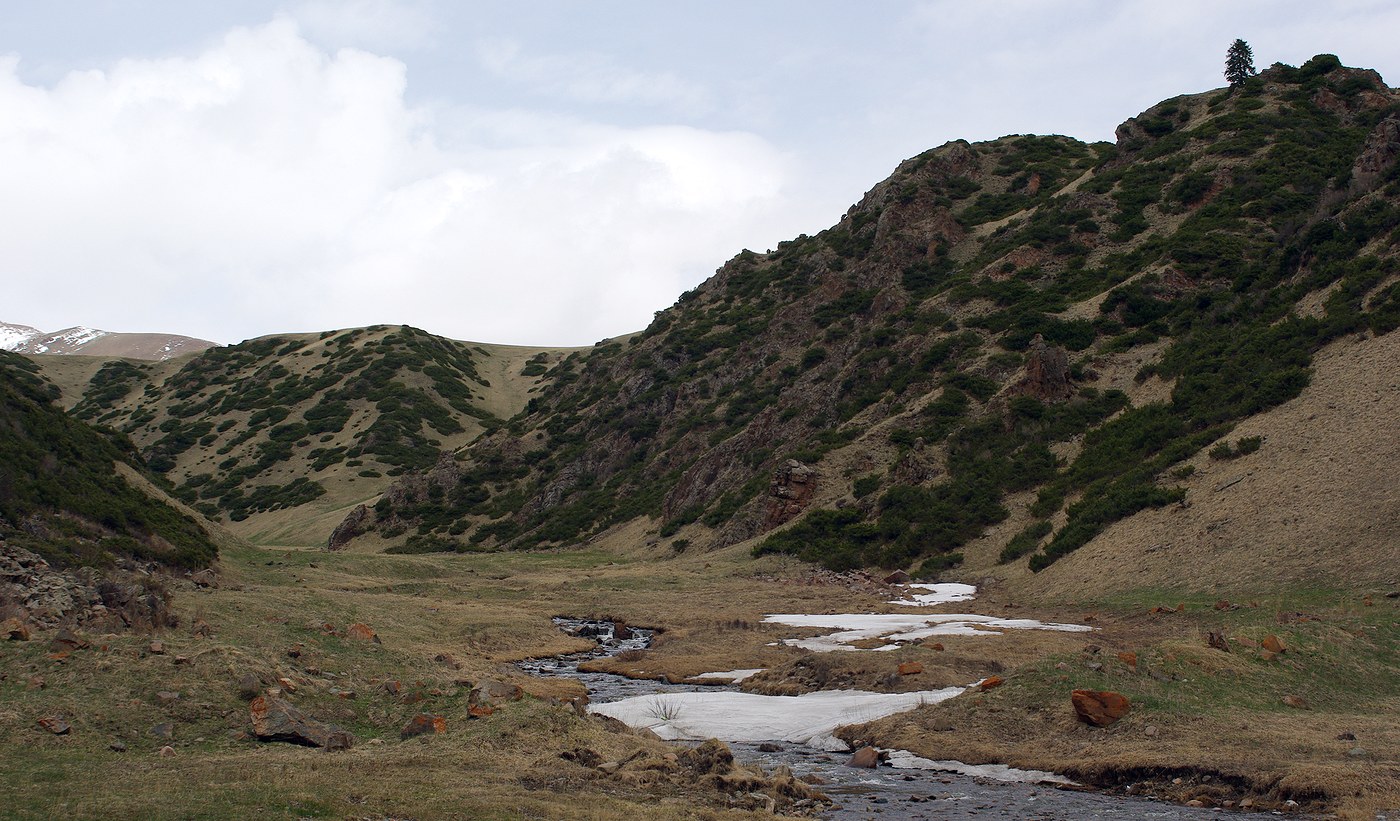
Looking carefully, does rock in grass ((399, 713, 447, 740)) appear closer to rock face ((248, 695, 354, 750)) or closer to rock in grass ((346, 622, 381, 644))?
rock face ((248, 695, 354, 750))

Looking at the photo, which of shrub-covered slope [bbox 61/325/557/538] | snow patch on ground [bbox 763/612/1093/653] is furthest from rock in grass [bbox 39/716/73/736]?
shrub-covered slope [bbox 61/325/557/538]

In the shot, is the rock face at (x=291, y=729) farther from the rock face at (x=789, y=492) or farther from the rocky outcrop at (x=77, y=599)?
the rock face at (x=789, y=492)

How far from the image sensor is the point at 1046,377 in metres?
50.2

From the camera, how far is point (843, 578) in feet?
135

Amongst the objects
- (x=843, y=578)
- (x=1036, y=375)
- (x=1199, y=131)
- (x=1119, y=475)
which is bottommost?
(x=843, y=578)

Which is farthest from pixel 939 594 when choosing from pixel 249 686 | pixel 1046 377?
pixel 249 686

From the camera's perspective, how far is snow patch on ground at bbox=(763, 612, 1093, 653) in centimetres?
2616

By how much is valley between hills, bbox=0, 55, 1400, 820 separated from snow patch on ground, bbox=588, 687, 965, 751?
331mm

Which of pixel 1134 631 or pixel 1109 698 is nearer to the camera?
pixel 1109 698

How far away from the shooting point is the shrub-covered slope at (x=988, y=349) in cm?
4209

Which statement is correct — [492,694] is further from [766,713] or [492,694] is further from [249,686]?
[766,713]

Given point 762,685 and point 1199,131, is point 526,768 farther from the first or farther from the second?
point 1199,131

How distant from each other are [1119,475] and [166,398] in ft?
389

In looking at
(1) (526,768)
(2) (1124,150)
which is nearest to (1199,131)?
(2) (1124,150)
